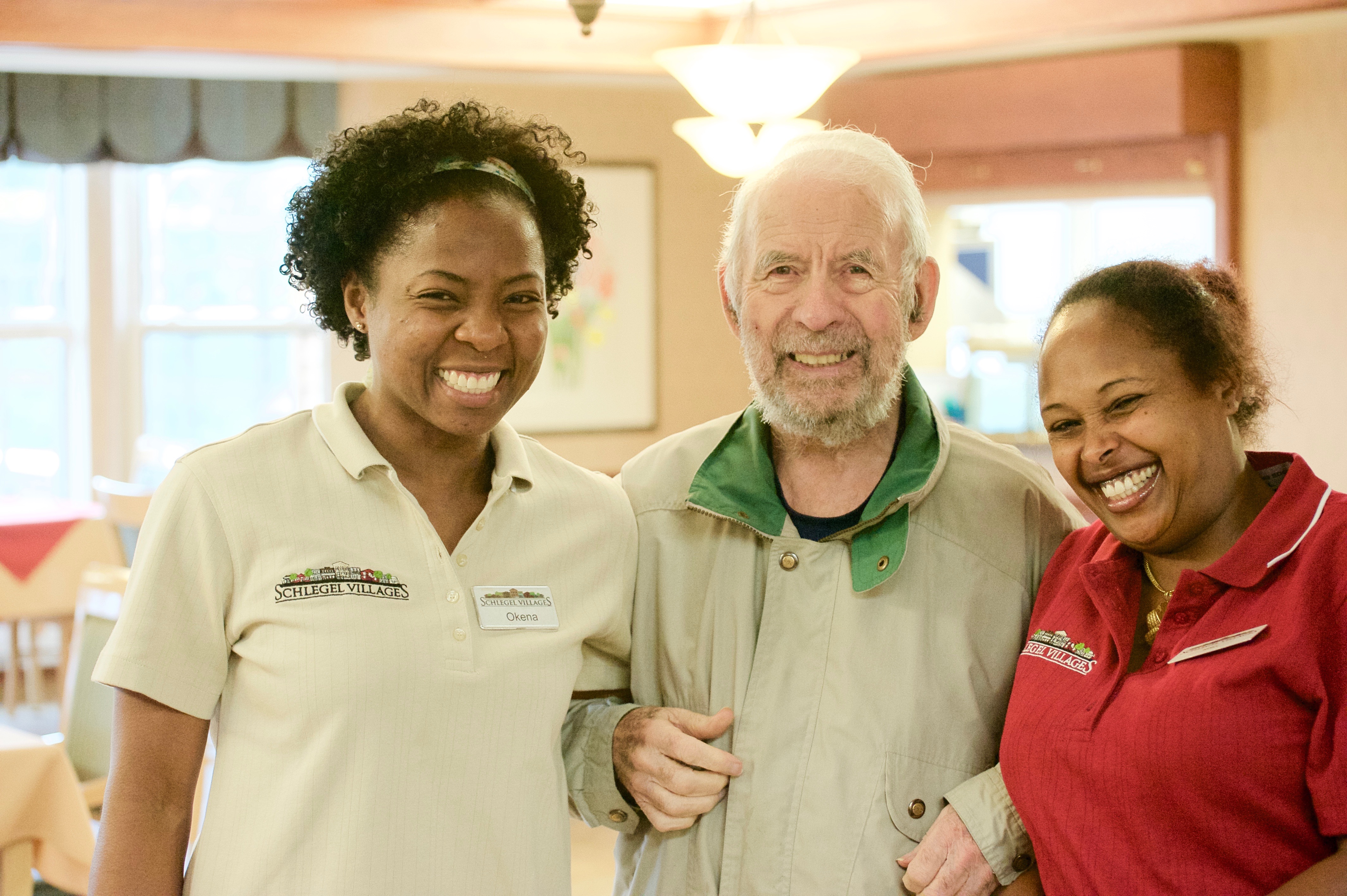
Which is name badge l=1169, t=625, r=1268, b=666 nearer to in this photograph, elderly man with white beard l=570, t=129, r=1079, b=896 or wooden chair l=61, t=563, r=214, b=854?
elderly man with white beard l=570, t=129, r=1079, b=896

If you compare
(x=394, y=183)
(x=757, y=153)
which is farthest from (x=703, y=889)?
(x=757, y=153)

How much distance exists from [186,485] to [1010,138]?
455cm

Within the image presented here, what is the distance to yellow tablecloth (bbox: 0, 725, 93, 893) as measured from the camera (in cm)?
262

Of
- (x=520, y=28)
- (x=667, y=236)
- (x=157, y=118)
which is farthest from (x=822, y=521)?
(x=157, y=118)

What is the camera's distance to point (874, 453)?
5.62ft

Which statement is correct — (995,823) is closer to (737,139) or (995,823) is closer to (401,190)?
(401,190)

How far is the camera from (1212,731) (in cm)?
123

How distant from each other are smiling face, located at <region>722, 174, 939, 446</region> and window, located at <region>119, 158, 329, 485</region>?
491 centimetres

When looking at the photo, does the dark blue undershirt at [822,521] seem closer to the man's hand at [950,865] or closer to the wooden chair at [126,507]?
the man's hand at [950,865]

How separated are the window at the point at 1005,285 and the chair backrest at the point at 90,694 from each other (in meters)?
3.62

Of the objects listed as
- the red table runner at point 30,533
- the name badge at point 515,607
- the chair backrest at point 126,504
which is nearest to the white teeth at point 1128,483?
the name badge at point 515,607

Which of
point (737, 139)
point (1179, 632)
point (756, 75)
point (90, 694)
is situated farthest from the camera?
point (737, 139)

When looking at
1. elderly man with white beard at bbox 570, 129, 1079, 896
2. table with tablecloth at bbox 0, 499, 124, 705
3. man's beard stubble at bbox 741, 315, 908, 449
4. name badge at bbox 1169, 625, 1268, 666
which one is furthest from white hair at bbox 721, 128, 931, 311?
table with tablecloth at bbox 0, 499, 124, 705

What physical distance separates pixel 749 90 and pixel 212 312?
3.81 metres
